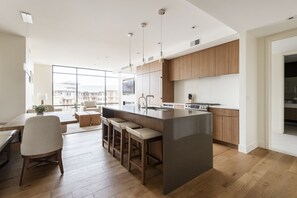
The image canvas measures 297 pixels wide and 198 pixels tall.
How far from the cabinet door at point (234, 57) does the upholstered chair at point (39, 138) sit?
12.0 feet

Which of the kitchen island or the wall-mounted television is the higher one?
the wall-mounted television

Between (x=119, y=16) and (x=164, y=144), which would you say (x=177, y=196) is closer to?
(x=164, y=144)

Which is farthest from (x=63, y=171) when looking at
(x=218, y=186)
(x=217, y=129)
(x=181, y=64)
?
(x=181, y=64)

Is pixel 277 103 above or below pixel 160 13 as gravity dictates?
below

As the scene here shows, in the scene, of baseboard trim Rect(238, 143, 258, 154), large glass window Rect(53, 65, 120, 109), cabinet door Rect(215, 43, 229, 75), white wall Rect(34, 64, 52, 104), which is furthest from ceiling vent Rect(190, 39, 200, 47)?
white wall Rect(34, 64, 52, 104)

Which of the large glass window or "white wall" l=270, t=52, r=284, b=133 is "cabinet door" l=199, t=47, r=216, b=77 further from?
the large glass window

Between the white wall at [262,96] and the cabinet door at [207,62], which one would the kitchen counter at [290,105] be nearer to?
the white wall at [262,96]

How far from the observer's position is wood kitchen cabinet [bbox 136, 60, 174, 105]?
5078mm

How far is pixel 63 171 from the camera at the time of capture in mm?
2299

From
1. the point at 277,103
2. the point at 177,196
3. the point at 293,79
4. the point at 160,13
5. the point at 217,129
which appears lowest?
the point at 177,196

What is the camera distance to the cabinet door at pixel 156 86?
16.9ft

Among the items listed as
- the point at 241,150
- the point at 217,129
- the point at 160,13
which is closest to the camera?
the point at 160,13

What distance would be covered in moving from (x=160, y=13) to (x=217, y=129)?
2.87m

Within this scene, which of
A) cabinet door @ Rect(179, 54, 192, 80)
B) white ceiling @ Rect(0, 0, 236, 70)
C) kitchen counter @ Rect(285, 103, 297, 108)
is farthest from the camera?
kitchen counter @ Rect(285, 103, 297, 108)
